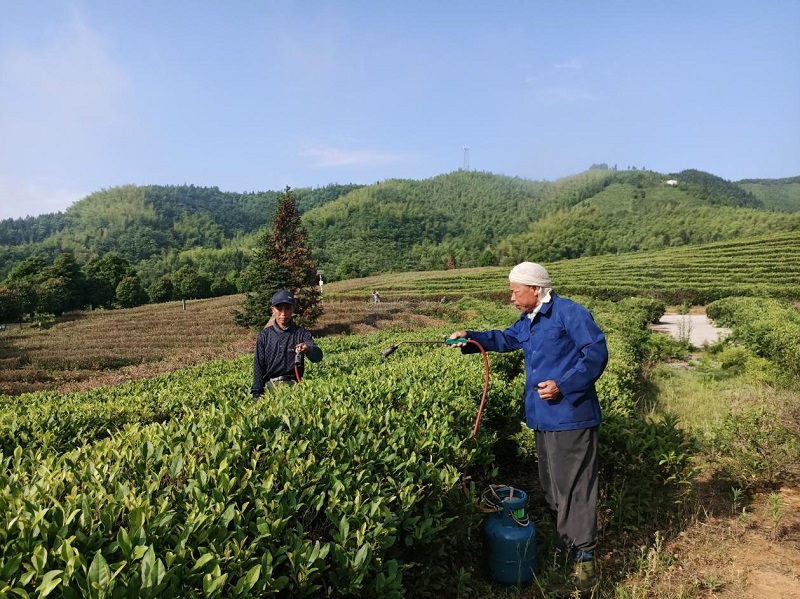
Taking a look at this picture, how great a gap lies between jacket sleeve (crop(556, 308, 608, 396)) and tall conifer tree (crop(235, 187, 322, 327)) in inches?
737

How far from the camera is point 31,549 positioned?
161cm

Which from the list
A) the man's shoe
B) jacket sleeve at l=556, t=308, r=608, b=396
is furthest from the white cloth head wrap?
the man's shoe

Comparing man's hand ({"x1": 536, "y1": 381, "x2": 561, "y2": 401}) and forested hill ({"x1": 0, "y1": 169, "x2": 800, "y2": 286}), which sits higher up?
forested hill ({"x1": 0, "y1": 169, "x2": 800, "y2": 286})

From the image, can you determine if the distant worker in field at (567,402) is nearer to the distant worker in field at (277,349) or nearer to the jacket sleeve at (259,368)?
the distant worker in field at (277,349)

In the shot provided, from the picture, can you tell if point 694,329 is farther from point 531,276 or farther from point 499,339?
point 531,276

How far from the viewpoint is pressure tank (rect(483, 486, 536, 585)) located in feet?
10.0

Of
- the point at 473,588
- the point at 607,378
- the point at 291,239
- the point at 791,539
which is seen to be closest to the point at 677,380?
the point at 607,378

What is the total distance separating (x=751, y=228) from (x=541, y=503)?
87483 millimetres

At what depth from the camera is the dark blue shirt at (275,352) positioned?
15.4 feet

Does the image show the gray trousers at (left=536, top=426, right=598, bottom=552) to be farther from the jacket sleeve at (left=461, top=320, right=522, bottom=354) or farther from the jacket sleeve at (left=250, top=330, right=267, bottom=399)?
the jacket sleeve at (left=250, top=330, right=267, bottom=399)

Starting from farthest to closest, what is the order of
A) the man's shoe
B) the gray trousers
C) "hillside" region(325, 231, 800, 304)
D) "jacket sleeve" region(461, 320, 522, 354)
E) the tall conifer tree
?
"hillside" region(325, 231, 800, 304), the tall conifer tree, "jacket sleeve" region(461, 320, 522, 354), the gray trousers, the man's shoe

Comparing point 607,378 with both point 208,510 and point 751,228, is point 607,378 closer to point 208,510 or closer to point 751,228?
point 208,510

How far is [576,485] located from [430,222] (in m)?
138

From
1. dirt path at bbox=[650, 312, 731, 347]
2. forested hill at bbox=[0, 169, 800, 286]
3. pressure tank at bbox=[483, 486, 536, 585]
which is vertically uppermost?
forested hill at bbox=[0, 169, 800, 286]
